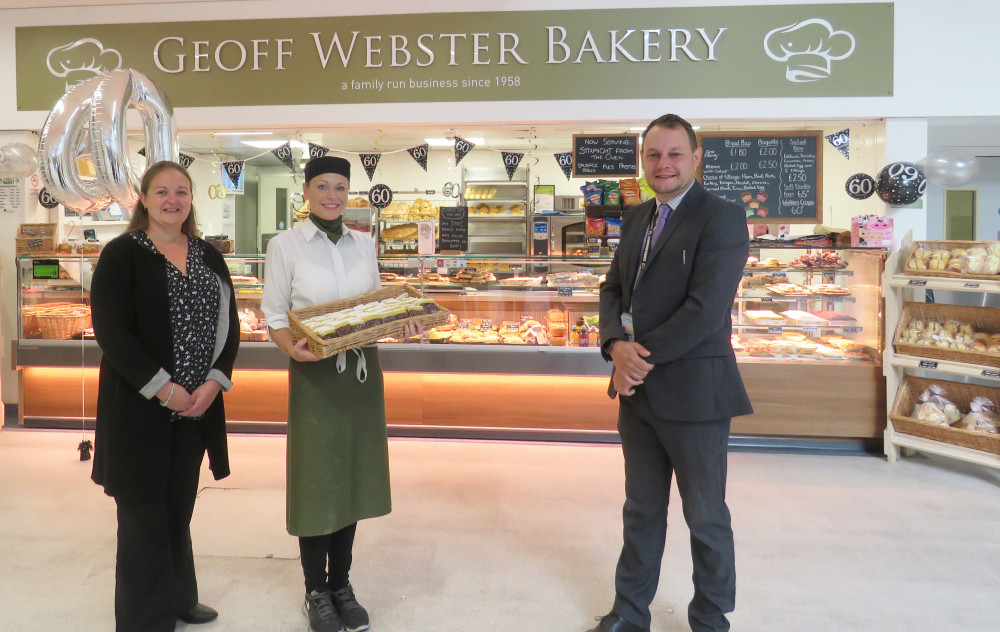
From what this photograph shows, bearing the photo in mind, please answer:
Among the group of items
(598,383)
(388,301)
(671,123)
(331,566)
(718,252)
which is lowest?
(331,566)

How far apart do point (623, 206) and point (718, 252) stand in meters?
3.67

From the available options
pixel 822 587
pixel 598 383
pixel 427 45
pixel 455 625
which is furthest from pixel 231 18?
pixel 822 587

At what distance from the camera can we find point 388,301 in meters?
2.56

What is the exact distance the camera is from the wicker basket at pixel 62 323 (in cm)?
521

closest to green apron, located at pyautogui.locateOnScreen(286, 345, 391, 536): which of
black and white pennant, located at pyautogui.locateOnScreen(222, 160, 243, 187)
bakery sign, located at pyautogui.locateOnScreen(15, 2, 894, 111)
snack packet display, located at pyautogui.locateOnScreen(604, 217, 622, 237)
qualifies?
snack packet display, located at pyautogui.locateOnScreen(604, 217, 622, 237)

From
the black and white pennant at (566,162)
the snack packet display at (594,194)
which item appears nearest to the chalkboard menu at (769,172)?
the snack packet display at (594,194)

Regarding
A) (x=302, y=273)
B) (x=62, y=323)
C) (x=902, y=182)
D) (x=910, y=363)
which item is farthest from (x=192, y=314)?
(x=902, y=182)

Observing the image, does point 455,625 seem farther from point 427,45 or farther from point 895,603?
point 427,45

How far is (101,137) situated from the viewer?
317 cm

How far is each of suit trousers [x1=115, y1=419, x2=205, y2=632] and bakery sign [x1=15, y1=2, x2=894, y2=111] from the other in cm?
378

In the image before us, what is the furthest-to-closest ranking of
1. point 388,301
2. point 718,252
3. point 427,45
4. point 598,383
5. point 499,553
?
1. point 427,45
2. point 598,383
3. point 499,553
4. point 388,301
5. point 718,252

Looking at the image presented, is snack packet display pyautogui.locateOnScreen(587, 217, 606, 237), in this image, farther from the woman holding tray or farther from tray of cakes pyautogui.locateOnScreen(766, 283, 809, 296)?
the woman holding tray

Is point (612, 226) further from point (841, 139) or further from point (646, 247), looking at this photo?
point (646, 247)

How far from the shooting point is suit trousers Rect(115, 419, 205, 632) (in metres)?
2.31
